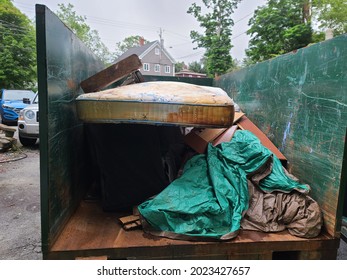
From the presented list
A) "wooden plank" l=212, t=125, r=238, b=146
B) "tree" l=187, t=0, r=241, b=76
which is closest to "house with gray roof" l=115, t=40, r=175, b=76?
"tree" l=187, t=0, r=241, b=76

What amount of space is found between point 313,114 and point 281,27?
12840 mm

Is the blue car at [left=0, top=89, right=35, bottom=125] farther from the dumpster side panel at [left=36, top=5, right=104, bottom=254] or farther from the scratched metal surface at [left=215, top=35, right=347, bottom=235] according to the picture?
the scratched metal surface at [left=215, top=35, right=347, bottom=235]

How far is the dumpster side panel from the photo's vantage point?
5.13ft

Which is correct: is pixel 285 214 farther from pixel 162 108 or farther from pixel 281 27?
pixel 281 27

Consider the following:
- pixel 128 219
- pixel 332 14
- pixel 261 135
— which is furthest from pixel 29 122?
pixel 332 14

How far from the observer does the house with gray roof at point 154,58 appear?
3519 cm

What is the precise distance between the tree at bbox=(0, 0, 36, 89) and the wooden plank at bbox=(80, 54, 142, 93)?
1979cm

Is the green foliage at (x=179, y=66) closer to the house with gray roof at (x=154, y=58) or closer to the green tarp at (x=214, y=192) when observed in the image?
the house with gray roof at (x=154, y=58)

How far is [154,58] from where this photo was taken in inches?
1448

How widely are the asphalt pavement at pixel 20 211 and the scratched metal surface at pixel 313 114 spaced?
3.33 ft

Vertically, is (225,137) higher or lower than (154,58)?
lower

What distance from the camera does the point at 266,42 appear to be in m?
13.6

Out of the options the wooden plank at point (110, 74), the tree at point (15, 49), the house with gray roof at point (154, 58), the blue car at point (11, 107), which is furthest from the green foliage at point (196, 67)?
the wooden plank at point (110, 74)

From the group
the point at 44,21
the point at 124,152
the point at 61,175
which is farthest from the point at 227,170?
the point at 44,21
